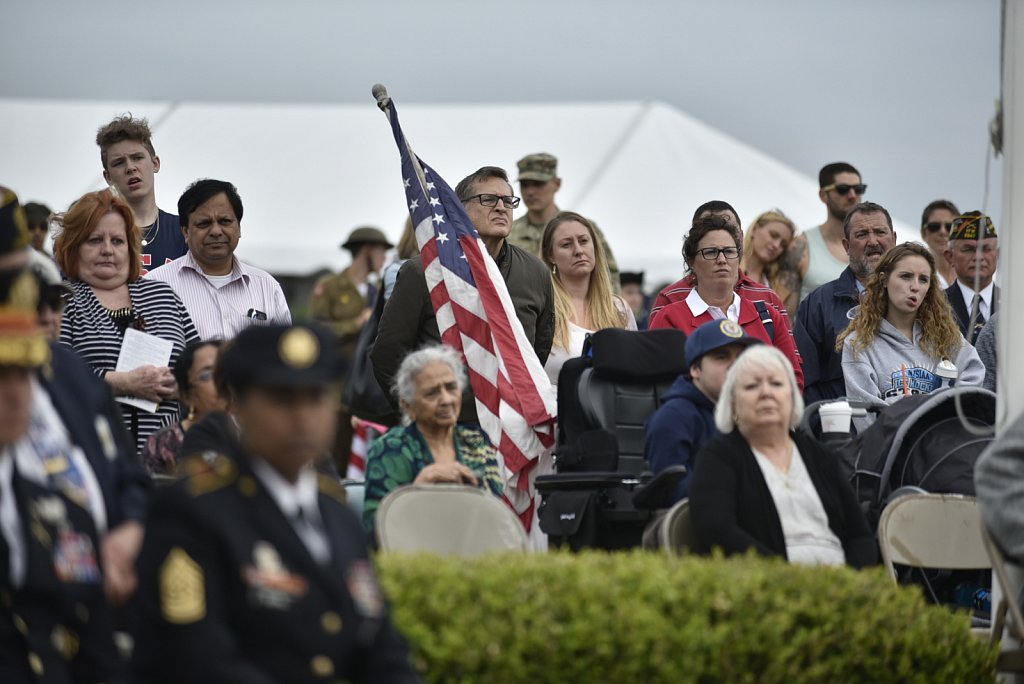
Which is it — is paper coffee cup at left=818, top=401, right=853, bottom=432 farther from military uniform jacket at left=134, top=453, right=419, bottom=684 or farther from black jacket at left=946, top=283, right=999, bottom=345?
military uniform jacket at left=134, top=453, right=419, bottom=684

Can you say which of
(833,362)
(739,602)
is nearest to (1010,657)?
(739,602)

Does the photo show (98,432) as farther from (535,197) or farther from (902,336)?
(535,197)

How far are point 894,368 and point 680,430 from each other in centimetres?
253

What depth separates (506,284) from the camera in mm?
9938

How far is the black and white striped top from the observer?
8375mm

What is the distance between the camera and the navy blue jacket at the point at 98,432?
4930 millimetres

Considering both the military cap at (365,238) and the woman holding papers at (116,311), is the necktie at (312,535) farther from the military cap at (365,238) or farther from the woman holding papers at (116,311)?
the military cap at (365,238)

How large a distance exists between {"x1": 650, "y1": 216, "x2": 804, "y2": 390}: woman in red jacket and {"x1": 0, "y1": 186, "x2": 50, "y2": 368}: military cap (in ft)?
18.2

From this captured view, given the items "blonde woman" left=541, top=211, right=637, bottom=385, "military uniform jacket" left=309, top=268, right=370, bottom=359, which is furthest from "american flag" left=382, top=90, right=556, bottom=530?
"military uniform jacket" left=309, top=268, right=370, bottom=359

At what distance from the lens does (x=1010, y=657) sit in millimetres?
6621

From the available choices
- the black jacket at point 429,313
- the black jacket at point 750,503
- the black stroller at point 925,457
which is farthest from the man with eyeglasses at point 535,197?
the black jacket at point 750,503

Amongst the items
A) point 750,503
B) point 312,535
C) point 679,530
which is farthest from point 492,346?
point 312,535

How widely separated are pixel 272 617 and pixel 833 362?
23.4 feet

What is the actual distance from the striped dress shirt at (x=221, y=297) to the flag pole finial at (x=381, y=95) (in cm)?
157
